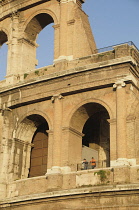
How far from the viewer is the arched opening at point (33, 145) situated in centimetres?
2195

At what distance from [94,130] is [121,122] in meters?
4.17

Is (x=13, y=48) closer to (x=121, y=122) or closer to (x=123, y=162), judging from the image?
(x=121, y=122)

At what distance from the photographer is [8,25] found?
24656 millimetres

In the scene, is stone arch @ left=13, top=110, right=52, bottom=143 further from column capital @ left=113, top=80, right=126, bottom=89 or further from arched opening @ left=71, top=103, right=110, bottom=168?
column capital @ left=113, top=80, right=126, bottom=89

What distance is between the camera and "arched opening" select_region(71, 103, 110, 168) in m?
20.8

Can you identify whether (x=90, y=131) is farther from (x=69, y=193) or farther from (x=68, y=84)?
(x=69, y=193)

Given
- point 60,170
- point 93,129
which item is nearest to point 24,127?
point 93,129

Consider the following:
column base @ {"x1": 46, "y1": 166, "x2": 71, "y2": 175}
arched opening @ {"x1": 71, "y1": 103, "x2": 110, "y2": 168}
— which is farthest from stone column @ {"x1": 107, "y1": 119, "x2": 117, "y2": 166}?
column base @ {"x1": 46, "y1": 166, "x2": 71, "y2": 175}

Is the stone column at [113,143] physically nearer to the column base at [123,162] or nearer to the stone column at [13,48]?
the column base at [123,162]

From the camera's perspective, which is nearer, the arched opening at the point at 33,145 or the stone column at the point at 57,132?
the stone column at the point at 57,132

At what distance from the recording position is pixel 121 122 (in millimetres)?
18859

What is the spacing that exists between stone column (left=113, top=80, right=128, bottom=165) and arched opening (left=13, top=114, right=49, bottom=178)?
14.3 feet

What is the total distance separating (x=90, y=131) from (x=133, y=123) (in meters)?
4.37

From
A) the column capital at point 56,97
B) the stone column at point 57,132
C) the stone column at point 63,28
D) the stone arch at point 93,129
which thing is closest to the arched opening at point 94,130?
the stone arch at point 93,129
